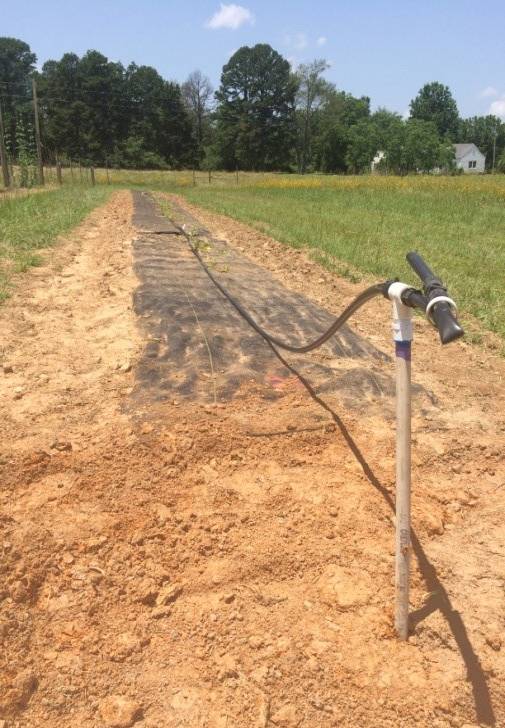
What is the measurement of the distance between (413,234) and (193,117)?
6515cm

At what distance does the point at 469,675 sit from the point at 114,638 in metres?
1.29

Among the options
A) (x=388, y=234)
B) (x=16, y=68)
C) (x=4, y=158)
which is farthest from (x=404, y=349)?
(x=16, y=68)

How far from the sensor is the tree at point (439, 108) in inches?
3752

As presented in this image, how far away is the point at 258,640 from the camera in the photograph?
6.86 ft

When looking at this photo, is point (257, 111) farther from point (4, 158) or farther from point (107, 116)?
point (4, 158)

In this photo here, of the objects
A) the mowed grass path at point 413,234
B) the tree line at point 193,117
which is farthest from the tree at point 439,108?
the mowed grass path at point 413,234

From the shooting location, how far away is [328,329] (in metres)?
3.48

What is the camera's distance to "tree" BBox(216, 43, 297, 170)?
6481cm

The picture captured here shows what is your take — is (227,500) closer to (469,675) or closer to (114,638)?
(114,638)

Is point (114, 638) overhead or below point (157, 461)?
below

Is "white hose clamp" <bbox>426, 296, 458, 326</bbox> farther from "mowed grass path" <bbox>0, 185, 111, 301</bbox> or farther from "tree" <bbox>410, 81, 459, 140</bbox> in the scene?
"tree" <bbox>410, 81, 459, 140</bbox>

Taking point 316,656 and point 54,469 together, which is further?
point 54,469

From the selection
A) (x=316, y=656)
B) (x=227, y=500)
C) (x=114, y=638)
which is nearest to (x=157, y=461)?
(x=227, y=500)

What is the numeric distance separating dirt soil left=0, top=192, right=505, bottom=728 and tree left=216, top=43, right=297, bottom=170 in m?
64.6
